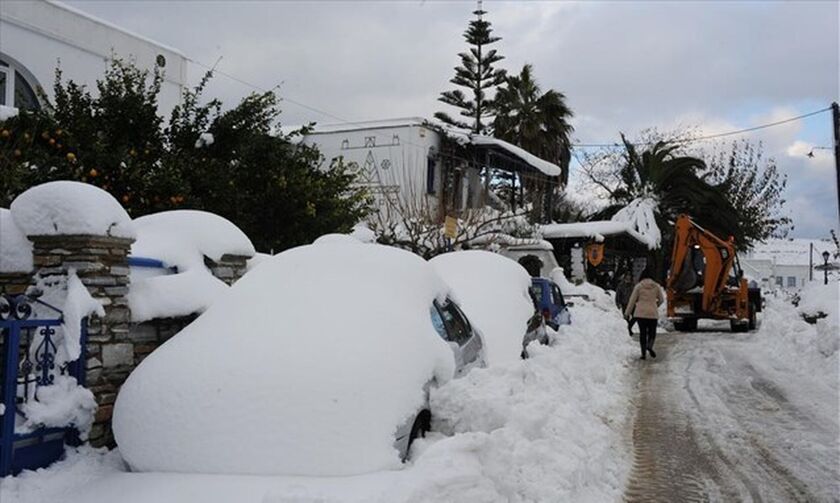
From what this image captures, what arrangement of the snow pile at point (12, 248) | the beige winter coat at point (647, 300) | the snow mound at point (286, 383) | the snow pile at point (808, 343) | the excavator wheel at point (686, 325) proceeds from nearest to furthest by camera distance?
the snow mound at point (286, 383)
the snow pile at point (12, 248)
the snow pile at point (808, 343)
the beige winter coat at point (647, 300)
the excavator wheel at point (686, 325)

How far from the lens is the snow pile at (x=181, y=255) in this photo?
5750mm

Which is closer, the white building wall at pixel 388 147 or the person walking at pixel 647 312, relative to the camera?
the person walking at pixel 647 312

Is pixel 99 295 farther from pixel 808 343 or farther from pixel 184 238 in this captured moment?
pixel 808 343

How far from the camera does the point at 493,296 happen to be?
10.7 metres

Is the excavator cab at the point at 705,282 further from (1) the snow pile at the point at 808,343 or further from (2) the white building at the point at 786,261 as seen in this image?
(2) the white building at the point at 786,261

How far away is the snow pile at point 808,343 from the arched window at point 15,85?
15.0m

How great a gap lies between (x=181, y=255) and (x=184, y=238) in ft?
0.87

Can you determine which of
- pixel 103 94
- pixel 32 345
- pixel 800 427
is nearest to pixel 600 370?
pixel 800 427

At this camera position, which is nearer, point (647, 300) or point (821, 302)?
point (647, 300)

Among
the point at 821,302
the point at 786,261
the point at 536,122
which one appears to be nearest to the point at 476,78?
the point at 536,122

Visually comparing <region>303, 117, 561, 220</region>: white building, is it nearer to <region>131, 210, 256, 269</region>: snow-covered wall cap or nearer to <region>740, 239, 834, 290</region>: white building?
<region>131, 210, 256, 269</region>: snow-covered wall cap

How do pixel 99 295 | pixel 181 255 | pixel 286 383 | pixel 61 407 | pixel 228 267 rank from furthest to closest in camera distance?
1. pixel 228 267
2. pixel 181 255
3. pixel 99 295
4. pixel 61 407
5. pixel 286 383

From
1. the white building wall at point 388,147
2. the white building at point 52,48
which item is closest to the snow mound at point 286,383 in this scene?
the white building at point 52,48

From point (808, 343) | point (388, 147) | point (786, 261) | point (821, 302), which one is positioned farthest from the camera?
point (786, 261)
